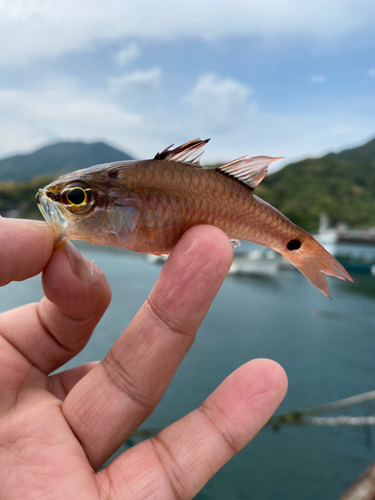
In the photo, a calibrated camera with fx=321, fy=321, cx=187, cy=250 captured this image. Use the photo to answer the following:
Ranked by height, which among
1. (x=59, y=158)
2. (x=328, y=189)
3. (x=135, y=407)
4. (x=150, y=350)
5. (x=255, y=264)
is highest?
(x=59, y=158)

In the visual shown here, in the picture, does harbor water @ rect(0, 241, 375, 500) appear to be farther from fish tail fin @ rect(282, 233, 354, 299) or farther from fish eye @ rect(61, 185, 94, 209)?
fish eye @ rect(61, 185, 94, 209)

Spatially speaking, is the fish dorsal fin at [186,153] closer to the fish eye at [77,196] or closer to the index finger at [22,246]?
the fish eye at [77,196]

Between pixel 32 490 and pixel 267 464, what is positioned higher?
pixel 32 490

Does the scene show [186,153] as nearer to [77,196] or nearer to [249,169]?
[249,169]

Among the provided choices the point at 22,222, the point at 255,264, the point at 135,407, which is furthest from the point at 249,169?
the point at 255,264

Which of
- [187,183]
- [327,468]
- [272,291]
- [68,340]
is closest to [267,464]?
[327,468]

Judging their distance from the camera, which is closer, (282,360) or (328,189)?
(282,360)

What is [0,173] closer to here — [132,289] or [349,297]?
[132,289]
